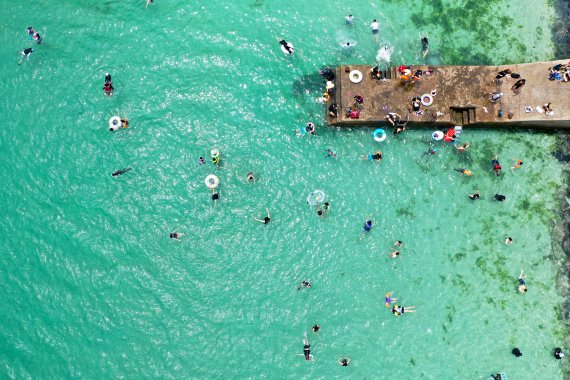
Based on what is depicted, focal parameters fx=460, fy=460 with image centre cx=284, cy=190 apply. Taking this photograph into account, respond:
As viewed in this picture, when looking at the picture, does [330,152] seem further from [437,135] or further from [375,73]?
[437,135]

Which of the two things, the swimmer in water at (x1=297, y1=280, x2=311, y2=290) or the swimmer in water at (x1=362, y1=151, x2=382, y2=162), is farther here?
the swimmer in water at (x1=362, y1=151, x2=382, y2=162)

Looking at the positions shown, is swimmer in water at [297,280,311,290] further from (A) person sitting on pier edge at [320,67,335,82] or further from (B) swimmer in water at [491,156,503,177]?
(B) swimmer in water at [491,156,503,177]

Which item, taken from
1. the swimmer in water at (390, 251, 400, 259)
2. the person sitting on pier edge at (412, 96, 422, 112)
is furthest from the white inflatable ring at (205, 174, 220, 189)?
the person sitting on pier edge at (412, 96, 422, 112)

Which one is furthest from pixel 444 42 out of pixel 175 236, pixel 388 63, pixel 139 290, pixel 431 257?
pixel 139 290

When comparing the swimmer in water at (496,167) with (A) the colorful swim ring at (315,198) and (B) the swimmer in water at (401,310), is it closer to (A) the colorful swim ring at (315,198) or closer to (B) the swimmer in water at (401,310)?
(B) the swimmer in water at (401,310)

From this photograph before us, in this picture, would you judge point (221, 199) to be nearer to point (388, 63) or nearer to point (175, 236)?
point (175, 236)

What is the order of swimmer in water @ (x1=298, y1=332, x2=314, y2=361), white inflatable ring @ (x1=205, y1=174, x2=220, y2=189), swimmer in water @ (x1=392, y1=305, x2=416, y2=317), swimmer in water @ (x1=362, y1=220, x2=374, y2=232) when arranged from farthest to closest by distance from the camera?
white inflatable ring @ (x1=205, y1=174, x2=220, y2=189) < swimmer in water @ (x1=362, y1=220, x2=374, y2=232) < swimmer in water @ (x1=392, y1=305, x2=416, y2=317) < swimmer in water @ (x1=298, y1=332, x2=314, y2=361)
